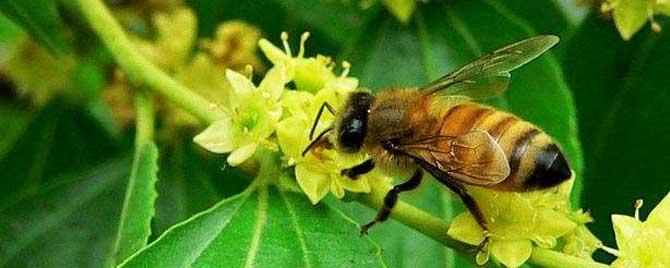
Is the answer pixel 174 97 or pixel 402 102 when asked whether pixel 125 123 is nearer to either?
pixel 174 97

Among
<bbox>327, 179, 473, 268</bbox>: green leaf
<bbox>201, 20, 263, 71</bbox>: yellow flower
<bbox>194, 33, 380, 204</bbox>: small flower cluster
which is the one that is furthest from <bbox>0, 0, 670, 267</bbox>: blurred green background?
<bbox>194, 33, 380, 204</bbox>: small flower cluster

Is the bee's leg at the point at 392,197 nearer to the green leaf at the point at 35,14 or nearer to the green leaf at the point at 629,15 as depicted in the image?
→ the green leaf at the point at 629,15

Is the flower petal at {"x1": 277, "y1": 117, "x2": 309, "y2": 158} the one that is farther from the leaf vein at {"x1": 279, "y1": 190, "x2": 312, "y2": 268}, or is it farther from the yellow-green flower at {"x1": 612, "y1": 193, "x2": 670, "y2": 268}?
the yellow-green flower at {"x1": 612, "y1": 193, "x2": 670, "y2": 268}

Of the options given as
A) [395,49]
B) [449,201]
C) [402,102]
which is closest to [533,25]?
[395,49]

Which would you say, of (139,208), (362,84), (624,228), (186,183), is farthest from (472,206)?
(186,183)

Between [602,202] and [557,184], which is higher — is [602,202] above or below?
below

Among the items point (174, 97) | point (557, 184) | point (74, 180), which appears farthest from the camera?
point (74, 180)

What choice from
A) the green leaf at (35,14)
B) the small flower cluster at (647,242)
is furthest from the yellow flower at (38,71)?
the small flower cluster at (647,242)
